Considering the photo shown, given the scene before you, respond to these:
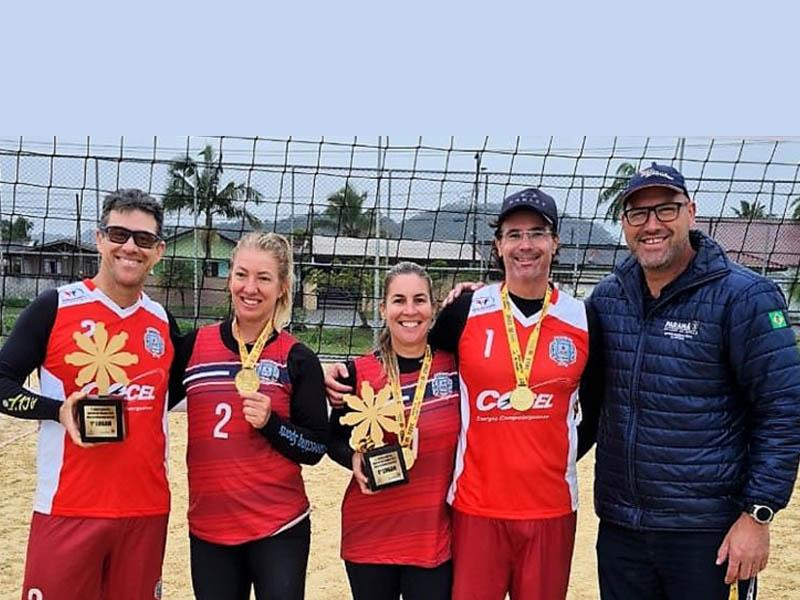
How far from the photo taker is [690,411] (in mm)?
2346

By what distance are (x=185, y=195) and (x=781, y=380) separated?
26.7 ft

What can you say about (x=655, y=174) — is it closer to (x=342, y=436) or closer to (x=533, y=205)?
(x=533, y=205)

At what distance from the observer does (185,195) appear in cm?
936

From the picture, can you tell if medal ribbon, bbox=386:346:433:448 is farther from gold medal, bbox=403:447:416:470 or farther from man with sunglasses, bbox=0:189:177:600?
man with sunglasses, bbox=0:189:177:600

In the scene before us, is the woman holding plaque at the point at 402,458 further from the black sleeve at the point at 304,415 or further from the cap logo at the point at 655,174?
the cap logo at the point at 655,174

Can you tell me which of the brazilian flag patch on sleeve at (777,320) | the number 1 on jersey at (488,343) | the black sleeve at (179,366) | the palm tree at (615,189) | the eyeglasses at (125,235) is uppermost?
the palm tree at (615,189)

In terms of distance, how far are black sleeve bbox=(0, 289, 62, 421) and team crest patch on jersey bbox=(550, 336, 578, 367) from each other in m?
1.55

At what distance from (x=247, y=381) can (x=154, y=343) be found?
0.36m

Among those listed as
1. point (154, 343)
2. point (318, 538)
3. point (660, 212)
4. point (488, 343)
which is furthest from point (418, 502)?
point (318, 538)

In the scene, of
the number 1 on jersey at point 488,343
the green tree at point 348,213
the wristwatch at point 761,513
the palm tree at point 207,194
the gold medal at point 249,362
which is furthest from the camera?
the green tree at point 348,213

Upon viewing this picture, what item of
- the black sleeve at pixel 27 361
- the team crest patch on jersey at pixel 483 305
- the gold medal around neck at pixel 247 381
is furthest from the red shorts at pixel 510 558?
the black sleeve at pixel 27 361

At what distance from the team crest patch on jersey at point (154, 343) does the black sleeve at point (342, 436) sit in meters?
0.60

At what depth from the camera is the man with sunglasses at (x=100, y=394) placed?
7.79ft

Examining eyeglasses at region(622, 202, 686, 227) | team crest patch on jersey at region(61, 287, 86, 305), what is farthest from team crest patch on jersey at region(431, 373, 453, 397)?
team crest patch on jersey at region(61, 287, 86, 305)
